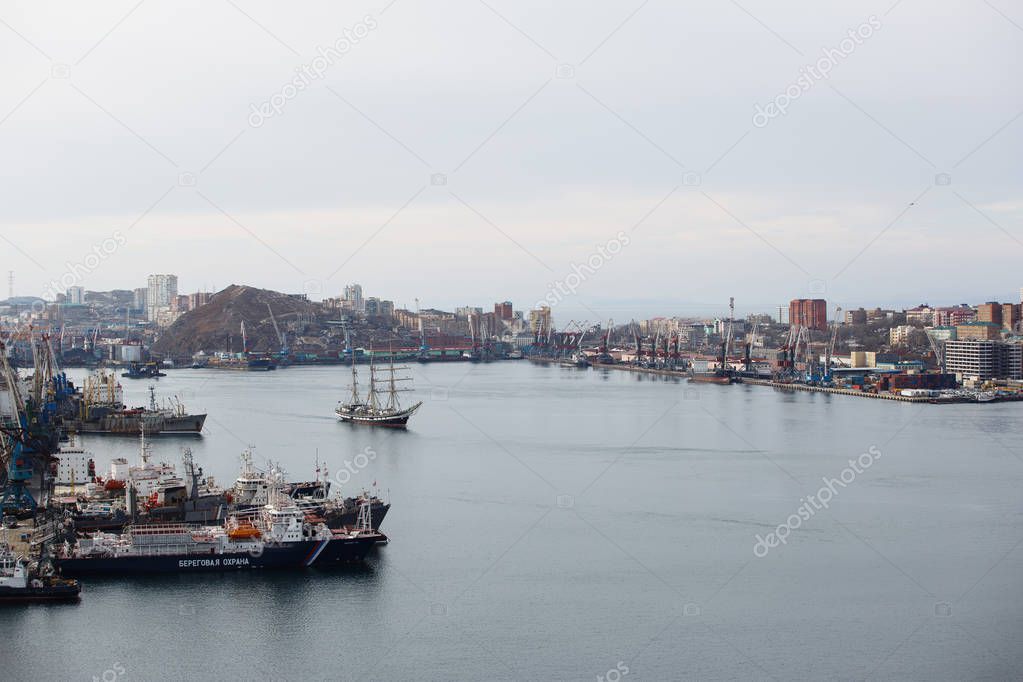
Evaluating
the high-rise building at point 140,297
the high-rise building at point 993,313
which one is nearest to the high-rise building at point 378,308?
the high-rise building at point 140,297

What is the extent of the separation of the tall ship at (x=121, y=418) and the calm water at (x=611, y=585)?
2520mm

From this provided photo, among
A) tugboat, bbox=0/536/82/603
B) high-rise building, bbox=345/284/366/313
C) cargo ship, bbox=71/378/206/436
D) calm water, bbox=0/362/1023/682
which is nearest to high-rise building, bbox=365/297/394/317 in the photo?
high-rise building, bbox=345/284/366/313

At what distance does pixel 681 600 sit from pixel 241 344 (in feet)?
111

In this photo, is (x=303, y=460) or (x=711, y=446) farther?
(x=711, y=446)

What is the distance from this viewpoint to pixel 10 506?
878cm

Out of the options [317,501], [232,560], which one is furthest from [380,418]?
[232,560]

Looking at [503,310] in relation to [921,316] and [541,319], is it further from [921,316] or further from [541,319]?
[921,316]

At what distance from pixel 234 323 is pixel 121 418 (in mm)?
24310

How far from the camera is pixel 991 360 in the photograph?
83.6 ft

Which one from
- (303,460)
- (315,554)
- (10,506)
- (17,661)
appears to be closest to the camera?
(17,661)

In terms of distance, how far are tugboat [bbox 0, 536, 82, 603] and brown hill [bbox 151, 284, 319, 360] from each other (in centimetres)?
3128

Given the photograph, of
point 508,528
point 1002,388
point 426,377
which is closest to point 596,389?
point 426,377

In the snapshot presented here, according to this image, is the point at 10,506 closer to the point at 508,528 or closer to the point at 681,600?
the point at 508,528

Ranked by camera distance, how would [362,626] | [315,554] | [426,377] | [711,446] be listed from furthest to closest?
[426,377]
[711,446]
[315,554]
[362,626]
